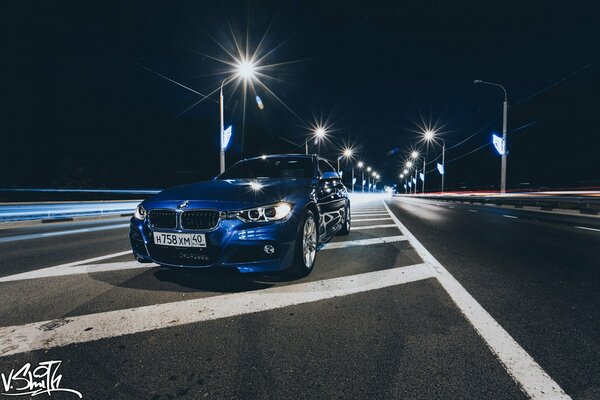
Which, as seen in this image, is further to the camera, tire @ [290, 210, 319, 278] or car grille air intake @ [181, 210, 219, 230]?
tire @ [290, 210, 319, 278]

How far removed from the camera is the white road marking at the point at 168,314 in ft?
7.77

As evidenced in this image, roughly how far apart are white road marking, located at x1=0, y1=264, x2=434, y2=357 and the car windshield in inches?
85.6

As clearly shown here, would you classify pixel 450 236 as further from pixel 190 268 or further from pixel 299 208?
pixel 190 268

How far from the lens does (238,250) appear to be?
10.4 ft

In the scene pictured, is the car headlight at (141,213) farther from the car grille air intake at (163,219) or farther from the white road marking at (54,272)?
the white road marking at (54,272)

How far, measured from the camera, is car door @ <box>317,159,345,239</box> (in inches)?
192

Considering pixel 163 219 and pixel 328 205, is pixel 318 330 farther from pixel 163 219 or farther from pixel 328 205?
pixel 328 205

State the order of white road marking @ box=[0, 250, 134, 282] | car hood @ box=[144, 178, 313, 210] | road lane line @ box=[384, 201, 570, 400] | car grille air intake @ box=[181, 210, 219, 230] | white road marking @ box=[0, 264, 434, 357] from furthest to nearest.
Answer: white road marking @ box=[0, 250, 134, 282]
car hood @ box=[144, 178, 313, 210]
car grille air intake @ box=[181, 210, 219, 230]
white road marking @ box=[0, 264, 434, 357]
road lane line @ box=[384, 201, 570, 400]

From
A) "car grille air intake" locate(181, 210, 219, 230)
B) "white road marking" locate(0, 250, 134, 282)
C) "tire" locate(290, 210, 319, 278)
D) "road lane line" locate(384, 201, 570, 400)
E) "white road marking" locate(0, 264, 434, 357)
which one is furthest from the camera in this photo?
"white road marking" locate(0, 250, 134, 282)

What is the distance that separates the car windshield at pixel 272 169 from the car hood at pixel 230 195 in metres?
1.04

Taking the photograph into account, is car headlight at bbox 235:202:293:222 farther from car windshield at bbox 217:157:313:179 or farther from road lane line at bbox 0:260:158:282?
road lane line at bbox 0:260:158:282

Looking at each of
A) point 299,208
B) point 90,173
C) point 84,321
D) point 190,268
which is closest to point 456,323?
point 299,208

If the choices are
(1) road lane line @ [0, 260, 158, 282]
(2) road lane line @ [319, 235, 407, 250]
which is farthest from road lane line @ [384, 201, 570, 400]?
(1) road lane line @ [0, 260, 158, 282]
